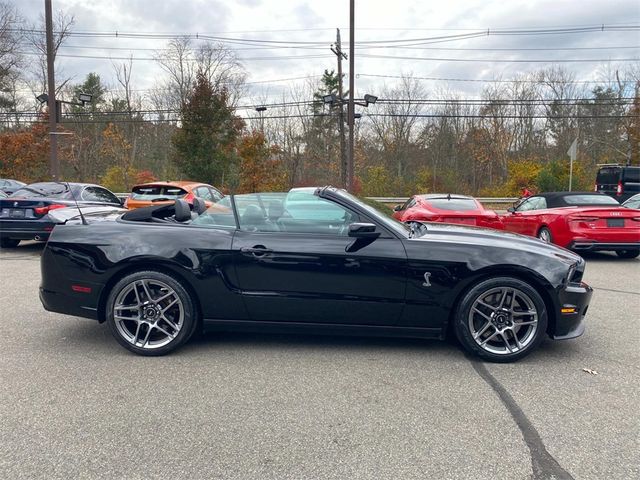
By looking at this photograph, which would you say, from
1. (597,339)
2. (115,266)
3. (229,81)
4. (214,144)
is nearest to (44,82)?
(229,81)

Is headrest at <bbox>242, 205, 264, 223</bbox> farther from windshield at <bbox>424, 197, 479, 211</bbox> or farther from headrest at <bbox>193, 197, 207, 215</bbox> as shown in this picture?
windshield at <bbox>424, 197, 479, 211</bbox>

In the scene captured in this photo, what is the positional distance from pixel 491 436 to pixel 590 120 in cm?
3617

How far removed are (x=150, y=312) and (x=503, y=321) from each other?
2879 millimetres

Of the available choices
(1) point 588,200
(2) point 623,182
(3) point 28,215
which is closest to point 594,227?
(1) point 588,200

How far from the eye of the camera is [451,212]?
370 inches

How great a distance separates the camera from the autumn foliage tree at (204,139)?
22297mm

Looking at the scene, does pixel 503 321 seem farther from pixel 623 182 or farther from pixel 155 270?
pixel 623 182

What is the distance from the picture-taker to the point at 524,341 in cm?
382

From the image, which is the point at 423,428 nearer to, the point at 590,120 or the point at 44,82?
the point at 590,120

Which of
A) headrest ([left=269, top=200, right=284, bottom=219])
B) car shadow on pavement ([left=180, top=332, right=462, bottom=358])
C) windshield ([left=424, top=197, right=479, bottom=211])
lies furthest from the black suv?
headrest ([left=269, top=200, right=284, bottom=219])

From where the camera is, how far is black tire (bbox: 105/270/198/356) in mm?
3906

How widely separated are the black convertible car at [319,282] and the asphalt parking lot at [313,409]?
0.86 ft

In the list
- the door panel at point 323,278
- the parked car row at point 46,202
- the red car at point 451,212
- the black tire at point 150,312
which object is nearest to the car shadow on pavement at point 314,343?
the black tire at point 150,312

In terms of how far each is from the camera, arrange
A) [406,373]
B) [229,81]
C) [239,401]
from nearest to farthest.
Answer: [239,401]
[406,373]
[229,81]
